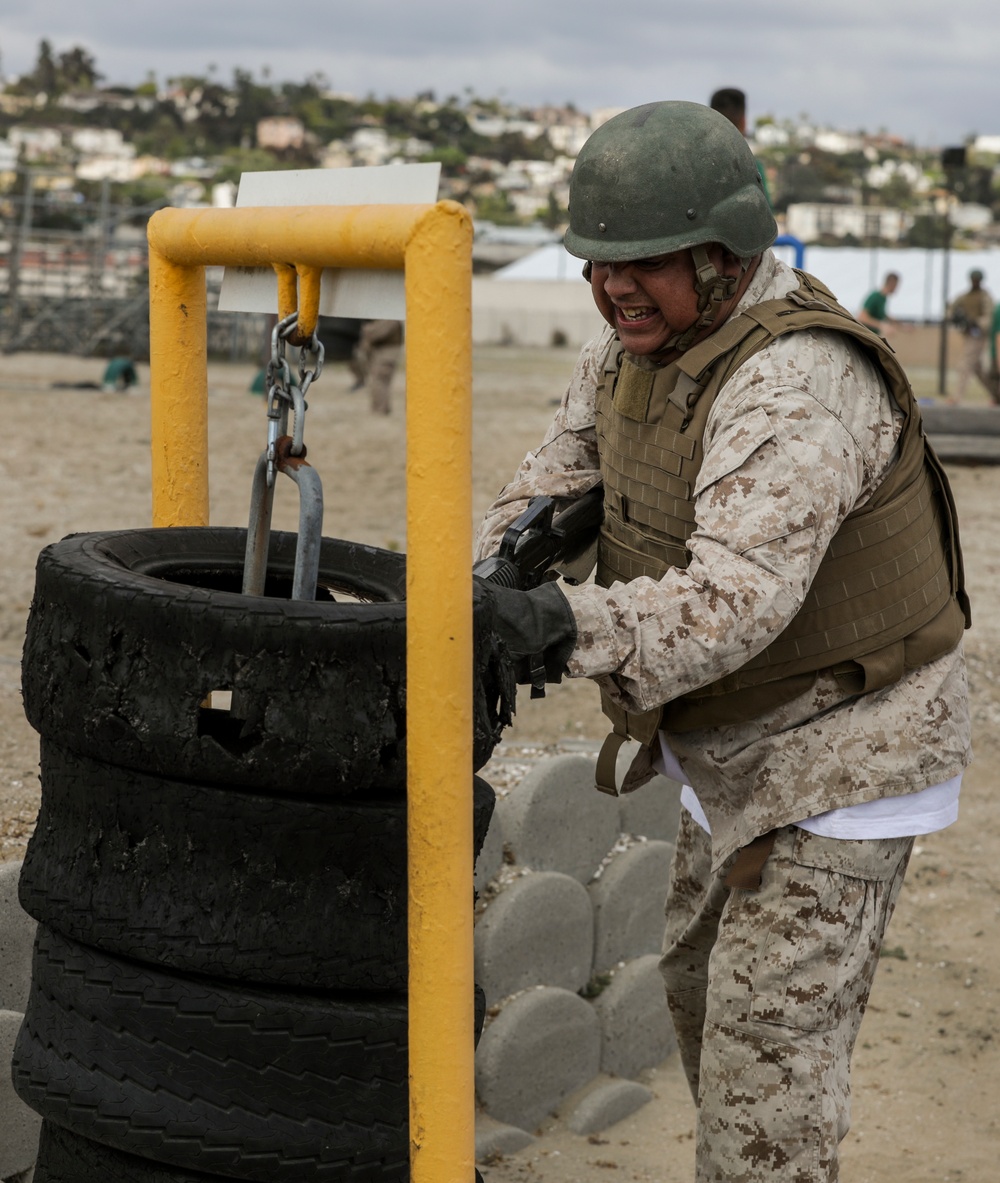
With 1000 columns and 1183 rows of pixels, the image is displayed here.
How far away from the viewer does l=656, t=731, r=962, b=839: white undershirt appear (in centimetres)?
236

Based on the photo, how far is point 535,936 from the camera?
145 inches

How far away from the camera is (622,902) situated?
13.1 ft

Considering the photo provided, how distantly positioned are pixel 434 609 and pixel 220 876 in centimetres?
49

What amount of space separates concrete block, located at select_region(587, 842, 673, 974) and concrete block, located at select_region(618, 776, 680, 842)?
0.24ft

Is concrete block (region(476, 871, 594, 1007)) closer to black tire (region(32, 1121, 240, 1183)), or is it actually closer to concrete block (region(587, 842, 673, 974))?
concrete block (region(587, 842, 673, 974))

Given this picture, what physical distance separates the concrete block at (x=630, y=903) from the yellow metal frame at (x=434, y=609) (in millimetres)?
2140

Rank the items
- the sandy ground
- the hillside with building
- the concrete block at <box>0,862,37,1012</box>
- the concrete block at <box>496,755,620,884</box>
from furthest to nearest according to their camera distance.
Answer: the hillside with building
the concrete block at <box>496,755,620,884</box>
the sandy ground
the concrete block at <box>0,862,37,1012</box>

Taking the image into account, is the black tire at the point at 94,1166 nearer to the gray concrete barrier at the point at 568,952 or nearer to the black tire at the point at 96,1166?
the black tire at the point at 96,1166

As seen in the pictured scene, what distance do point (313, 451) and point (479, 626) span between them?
34.7 ft

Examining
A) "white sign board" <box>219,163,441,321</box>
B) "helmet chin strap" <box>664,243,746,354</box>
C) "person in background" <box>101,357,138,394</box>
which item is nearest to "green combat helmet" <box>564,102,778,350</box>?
"helmet chin strap" <box>664,243,746,354</box>

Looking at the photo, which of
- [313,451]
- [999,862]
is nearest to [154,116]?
[313,451]

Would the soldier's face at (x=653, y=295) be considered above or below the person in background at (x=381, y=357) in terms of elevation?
above

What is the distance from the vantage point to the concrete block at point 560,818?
3.81 meters

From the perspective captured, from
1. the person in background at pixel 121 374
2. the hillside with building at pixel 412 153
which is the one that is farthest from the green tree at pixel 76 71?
the person in background at pixel 121 374
